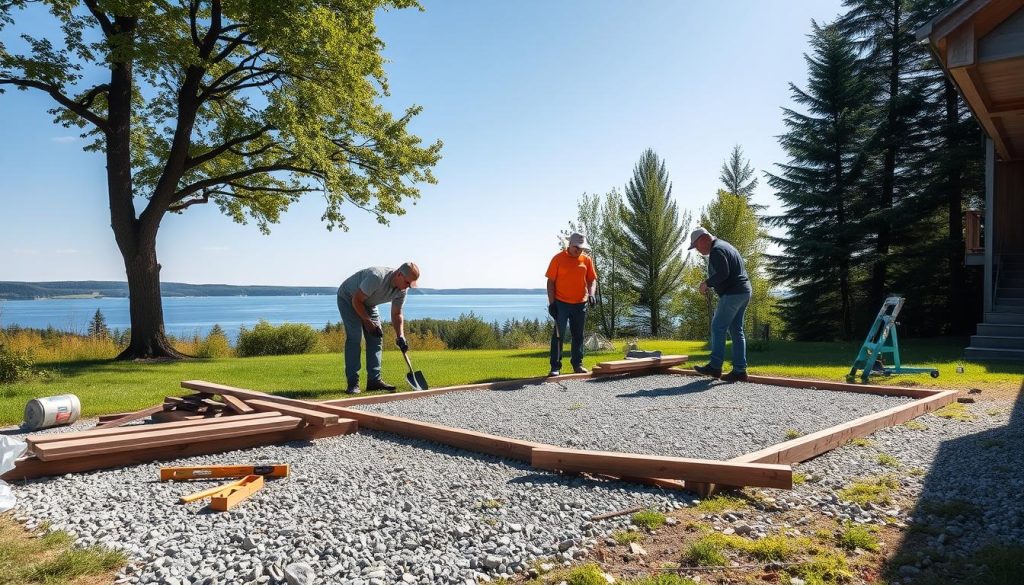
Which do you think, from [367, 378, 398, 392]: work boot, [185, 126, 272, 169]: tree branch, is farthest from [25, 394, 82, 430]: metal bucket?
[185, 126, 272, 169]: tree branch

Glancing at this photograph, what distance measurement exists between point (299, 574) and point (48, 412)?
463cm

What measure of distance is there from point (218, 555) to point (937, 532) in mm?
3319

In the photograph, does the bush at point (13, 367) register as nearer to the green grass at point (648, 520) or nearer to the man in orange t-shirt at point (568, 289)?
the man in orange t-shirt at point (568, 289)

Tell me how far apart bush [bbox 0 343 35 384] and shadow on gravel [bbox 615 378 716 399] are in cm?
804

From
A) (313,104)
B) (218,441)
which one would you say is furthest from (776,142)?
(218,441)

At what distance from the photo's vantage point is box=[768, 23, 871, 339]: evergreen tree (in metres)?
20.3

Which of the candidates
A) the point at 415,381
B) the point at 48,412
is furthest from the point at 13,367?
the point at 415,381

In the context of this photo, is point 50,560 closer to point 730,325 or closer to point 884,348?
point 730,325

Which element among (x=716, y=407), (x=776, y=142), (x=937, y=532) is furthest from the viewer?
(x=776, y=142)

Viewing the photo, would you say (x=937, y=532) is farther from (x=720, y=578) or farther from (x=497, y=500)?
(x=497, y=500)

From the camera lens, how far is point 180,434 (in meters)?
4.61

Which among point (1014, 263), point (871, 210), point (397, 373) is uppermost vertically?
point (871, 210)

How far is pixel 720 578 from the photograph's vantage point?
8.27ft

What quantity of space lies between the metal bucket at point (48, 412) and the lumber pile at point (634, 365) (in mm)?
6291
